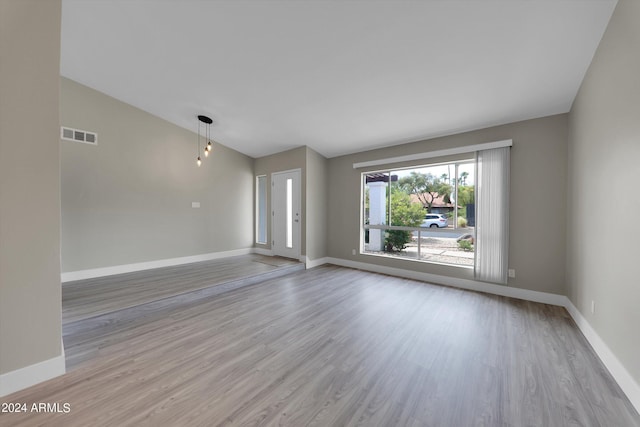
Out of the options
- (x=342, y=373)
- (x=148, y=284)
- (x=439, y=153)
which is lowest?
(x=342, y=373)

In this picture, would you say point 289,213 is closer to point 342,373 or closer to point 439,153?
point 439,153

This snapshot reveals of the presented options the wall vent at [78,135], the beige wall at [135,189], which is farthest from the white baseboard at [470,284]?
the wall vent at [78,135]

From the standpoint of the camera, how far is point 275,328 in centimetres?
254

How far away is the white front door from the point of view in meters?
5.43

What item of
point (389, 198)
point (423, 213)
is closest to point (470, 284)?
point (423, 213)

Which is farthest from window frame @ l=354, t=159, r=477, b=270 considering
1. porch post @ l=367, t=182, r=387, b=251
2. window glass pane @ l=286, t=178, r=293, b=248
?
window glass pane @ l=286, t=178, r=293, b=248

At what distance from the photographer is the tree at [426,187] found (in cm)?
418

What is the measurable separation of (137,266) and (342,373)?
438 centimetres

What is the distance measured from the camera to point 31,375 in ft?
5.50

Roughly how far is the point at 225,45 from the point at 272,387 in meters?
3.35

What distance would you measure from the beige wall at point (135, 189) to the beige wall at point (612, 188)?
605 cm

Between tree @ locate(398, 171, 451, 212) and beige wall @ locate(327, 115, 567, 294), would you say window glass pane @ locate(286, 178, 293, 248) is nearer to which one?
tree @ locate(398, 171, 451, 212)

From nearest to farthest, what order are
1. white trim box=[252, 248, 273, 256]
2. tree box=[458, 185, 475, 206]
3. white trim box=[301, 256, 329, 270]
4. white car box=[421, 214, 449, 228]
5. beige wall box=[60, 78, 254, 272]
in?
1. beige wall box=[60, 78, 254, 272]
2. tree box=[458, 185, 475, 206]
3. white car box=[421, 214, 449, 228]
4. white trim box=[301, 256, 329, 270]
5. white trim box=[252, 248, 273, 256]

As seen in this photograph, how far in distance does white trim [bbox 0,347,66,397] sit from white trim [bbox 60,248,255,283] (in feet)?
5.58
